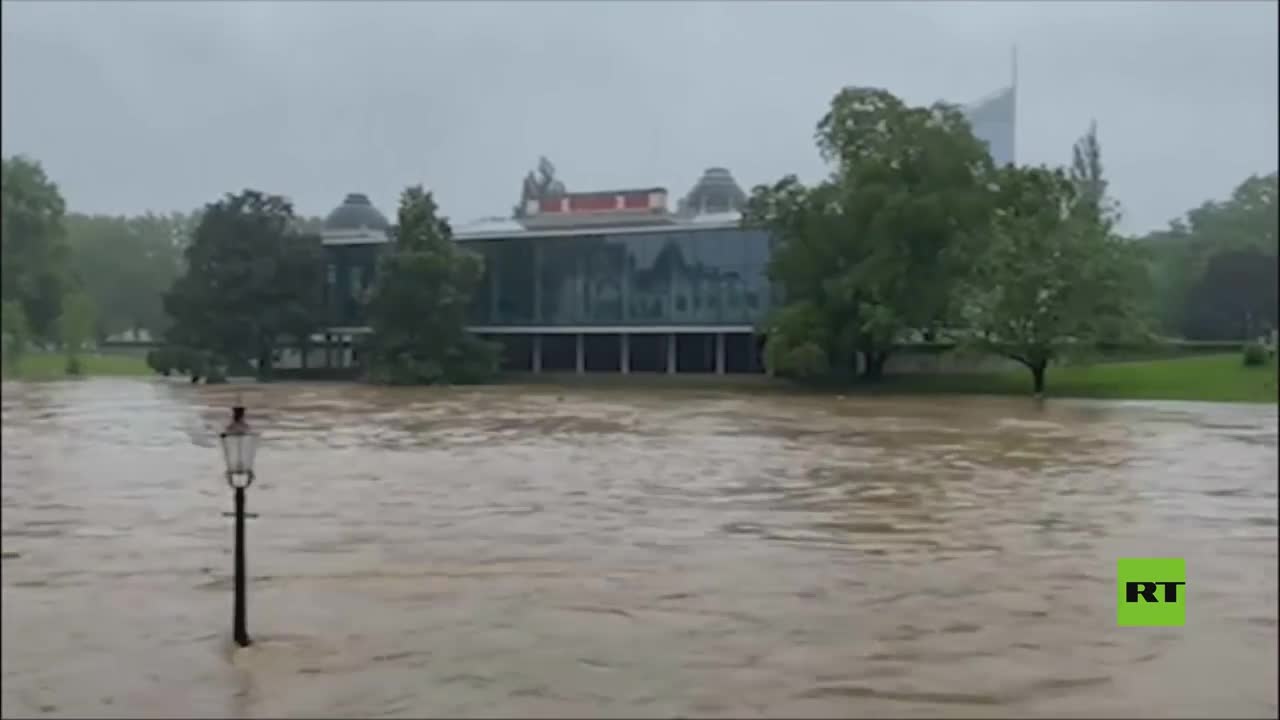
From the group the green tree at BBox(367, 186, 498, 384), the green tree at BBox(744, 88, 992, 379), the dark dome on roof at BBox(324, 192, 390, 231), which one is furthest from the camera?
the green tree at BBox(744, 88, 992, 379)

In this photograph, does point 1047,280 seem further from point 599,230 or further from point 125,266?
point 125,266

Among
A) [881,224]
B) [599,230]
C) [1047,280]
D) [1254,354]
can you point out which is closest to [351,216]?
[1254,354]

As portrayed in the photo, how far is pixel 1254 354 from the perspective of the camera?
213 centimetres

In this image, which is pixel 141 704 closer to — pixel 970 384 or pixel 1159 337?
pixel 1159 337

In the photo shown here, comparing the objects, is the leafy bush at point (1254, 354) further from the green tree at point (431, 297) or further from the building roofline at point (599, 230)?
the building roofline at point (599, 230)

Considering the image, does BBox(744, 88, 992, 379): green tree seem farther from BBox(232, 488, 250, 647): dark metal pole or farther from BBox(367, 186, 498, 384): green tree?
BBox(232, 488, 250, 647): dark metal pole

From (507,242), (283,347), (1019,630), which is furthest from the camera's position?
(507,242)

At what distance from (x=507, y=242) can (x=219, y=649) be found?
49.5ft

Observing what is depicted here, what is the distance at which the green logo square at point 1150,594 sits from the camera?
188 cm

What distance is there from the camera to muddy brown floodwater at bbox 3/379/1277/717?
2.41m

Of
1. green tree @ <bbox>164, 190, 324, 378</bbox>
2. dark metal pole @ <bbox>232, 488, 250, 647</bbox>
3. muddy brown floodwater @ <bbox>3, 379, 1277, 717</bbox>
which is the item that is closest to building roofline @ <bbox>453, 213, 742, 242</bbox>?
muddy brown floodwater @ <bbox>3, 379, 1277, 717</bbox>

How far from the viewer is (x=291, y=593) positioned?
3318mm

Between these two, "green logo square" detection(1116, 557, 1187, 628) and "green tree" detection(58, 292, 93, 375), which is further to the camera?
"green logo square" detection(1116, 557, 1187, 628)

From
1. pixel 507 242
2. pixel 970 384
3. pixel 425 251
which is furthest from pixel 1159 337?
pixel 507 242
